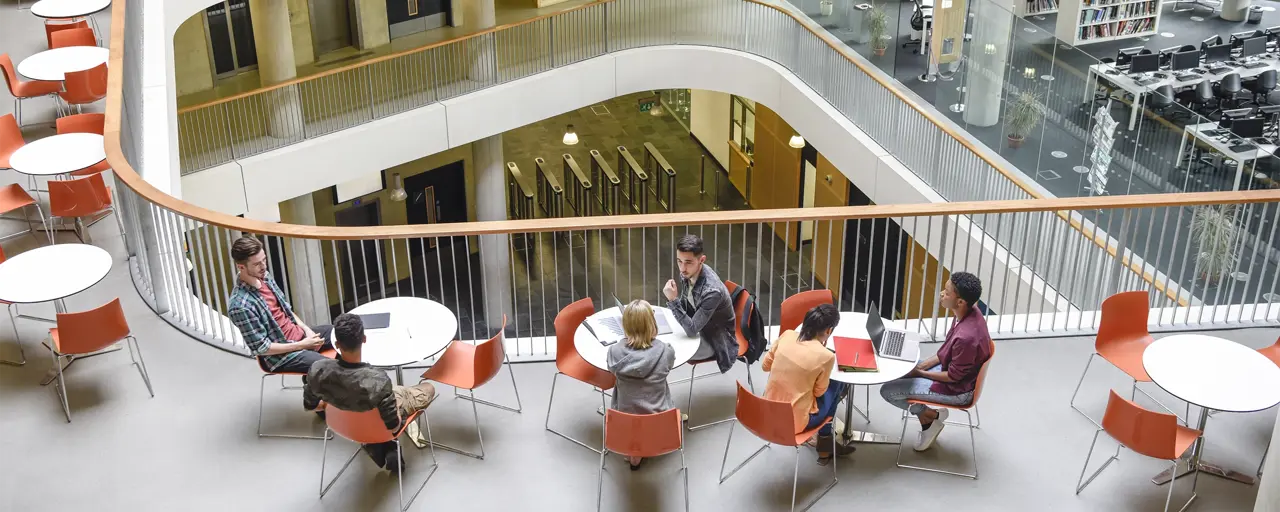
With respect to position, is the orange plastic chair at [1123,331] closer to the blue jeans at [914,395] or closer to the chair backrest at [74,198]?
the blue jeans at [914,395]

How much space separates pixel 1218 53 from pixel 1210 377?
35.5 ft

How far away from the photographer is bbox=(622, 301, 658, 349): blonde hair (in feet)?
18.2

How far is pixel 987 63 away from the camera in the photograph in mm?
12102

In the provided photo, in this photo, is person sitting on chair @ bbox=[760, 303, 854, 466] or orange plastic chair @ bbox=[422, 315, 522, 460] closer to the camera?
person sitting on chair @ bbox=[760, 303, 854, 466]

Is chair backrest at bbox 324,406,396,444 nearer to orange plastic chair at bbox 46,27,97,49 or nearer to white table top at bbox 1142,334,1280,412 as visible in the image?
white table top at bbox 1142,334,1280,412

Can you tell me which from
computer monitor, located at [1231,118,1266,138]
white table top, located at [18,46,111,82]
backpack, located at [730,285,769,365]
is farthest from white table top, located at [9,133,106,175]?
computer monitor, located at [1231,118,1266,138]

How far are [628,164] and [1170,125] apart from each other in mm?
10326

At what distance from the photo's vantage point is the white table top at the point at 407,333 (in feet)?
19.2

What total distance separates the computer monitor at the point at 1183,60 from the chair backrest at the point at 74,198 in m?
12.4

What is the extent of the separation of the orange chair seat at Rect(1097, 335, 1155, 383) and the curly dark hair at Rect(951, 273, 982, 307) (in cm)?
120

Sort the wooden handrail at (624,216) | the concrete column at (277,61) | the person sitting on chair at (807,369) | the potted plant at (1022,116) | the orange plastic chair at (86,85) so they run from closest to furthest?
the person sitting on chair at (807,369)
the wooden handrail at (624,216)
the orange plastic chair at (86,85)
the potted plant at (1022,116)
the concrete column at (277,61)

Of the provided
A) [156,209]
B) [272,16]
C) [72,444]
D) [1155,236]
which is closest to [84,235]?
[156,209]


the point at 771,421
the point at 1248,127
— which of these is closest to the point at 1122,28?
the point at 1248,127

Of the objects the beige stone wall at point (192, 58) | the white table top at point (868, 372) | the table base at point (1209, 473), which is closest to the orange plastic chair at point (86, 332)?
the white table top at point (868, 372)
